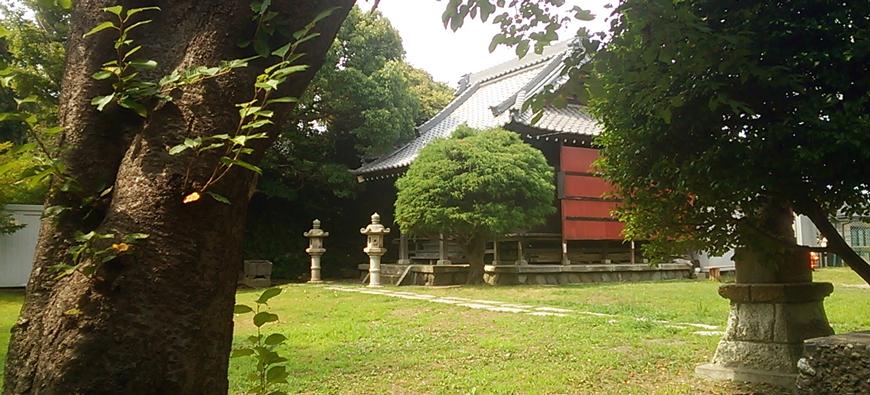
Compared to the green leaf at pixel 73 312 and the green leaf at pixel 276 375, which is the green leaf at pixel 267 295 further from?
the green leaf at pixel 73 312

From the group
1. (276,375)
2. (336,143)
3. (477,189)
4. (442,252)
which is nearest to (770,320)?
(276,375)

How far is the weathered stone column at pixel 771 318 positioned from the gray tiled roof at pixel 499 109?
29.8 ft

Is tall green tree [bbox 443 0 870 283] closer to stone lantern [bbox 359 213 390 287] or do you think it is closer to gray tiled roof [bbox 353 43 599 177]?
gray tiled roof [bbox 353 43 599 177]

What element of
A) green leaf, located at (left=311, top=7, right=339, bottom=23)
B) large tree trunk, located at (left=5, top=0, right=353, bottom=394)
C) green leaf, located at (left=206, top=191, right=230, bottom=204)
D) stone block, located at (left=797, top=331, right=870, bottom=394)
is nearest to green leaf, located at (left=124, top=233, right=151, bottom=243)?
large tree trunk, located at (left=5, top=0, right=353, bottom=394)

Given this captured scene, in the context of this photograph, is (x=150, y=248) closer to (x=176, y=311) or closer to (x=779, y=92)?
(x=176, y=311)

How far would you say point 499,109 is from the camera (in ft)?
47.0

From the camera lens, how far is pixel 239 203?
1.24 m

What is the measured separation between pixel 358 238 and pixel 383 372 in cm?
1345

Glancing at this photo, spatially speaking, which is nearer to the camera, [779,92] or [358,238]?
[779,92]

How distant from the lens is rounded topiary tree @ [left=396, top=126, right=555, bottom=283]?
11.4 m

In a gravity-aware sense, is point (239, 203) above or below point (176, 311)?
above

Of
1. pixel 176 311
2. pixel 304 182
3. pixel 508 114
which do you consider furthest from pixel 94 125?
pixel 304 182

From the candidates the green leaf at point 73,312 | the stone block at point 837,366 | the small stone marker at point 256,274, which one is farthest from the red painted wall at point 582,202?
the green leaf at point 73,312

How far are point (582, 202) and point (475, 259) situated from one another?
3426 mm
